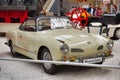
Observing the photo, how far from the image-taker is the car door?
700 centimetres

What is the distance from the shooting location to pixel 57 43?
6.02 metres

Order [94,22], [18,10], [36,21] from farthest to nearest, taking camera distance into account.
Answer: [18,10] < [94,22] < [36,21]

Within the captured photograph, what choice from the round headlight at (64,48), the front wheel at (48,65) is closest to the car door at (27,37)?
the front wheel at (48,65)

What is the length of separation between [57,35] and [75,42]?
588 mm

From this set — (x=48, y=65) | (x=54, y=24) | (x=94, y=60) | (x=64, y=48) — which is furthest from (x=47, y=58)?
(x=54, y=24)

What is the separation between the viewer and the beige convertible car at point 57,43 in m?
5.99

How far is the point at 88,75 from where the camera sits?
616 cm

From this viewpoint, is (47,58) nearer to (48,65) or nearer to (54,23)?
(48,65)

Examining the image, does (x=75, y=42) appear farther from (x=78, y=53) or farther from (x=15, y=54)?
(x=15, y=54)

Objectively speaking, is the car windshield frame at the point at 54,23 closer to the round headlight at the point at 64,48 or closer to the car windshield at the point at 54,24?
the car windshield at the point at 54,24

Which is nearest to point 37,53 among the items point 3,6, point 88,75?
point 88,75

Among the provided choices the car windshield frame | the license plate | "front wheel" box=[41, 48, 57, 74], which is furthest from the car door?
the license plate

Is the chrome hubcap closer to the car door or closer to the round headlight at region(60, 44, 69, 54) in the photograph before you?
the round headlight at region(60, 44, 69, 54)

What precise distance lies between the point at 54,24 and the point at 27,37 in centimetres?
76
